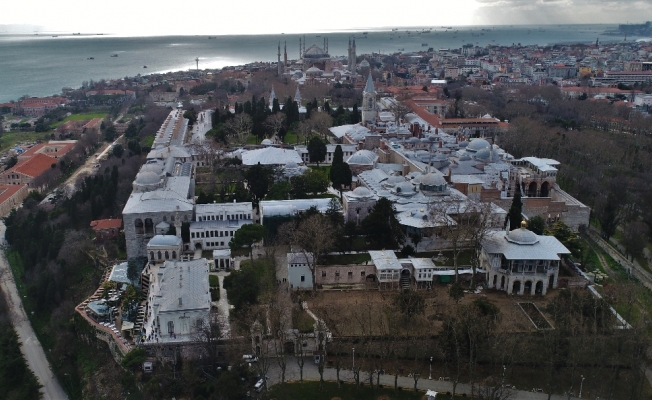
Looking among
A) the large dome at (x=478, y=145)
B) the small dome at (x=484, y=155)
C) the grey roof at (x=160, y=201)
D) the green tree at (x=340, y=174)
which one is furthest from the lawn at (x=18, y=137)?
the small dome at (x=484, y=155)

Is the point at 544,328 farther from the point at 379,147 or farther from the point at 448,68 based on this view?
the point at 448,68

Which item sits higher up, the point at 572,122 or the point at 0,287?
the point at 572,122

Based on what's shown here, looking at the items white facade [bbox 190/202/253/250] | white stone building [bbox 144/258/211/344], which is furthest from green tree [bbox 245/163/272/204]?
white stone building [bbox 144/258/211/344]

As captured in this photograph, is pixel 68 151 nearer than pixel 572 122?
Yes

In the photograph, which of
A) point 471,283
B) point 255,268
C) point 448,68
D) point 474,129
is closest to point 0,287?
point 255,268

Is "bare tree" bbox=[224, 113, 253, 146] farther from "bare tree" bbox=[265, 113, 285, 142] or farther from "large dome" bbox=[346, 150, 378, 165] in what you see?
"large dome" bbox=[346, 150, 378, 165]

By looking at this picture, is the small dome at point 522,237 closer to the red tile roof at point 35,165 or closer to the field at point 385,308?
the field at point 385,308

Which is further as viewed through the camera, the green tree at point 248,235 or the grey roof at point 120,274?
the green tree at point 248,235
